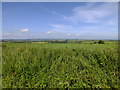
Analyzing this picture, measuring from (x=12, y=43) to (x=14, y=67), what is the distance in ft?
11.7

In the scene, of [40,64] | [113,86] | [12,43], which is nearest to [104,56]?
[113,86]

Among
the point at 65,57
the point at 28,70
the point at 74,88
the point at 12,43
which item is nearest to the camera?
the point at 74,88

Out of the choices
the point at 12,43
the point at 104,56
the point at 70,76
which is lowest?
the point at 70,76

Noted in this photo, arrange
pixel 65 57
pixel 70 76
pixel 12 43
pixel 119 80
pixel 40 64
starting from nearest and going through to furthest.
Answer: pixel 119 80 < pixel 70 76 < pixel 40 64 < pixel 65 57 < pixel 12 43

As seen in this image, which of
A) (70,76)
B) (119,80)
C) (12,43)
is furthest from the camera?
(12,43)

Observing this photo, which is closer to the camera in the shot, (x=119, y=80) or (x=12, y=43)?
(x=119, y=80)

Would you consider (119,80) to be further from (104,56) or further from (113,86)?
(104,56)

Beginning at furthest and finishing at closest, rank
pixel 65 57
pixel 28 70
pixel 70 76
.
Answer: pixel 65 57
pixel 28 70
pixel 70 76

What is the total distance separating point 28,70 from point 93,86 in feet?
6.15

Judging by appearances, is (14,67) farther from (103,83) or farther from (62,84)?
(103,83)

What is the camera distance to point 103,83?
2105 mm

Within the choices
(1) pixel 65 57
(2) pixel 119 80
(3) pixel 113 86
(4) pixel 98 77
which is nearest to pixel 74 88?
(4) pixel 98 77

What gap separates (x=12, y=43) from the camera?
593 cm

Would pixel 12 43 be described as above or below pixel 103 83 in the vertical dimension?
above
